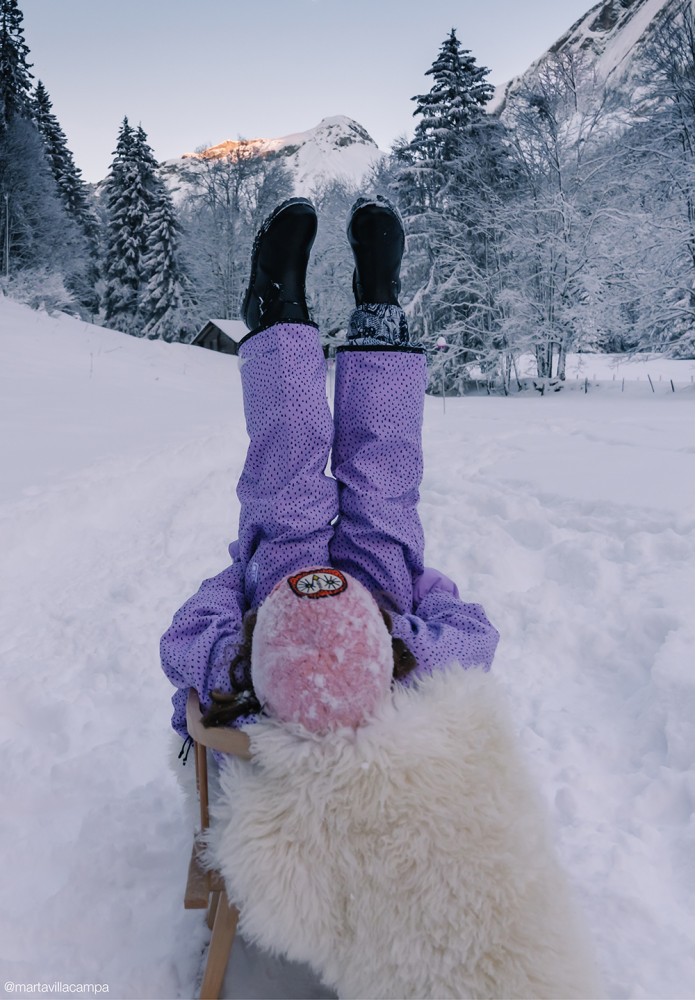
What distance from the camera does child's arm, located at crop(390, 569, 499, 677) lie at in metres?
1.22

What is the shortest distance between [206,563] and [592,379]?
13420mm

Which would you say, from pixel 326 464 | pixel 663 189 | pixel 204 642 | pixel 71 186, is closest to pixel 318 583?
pixel 204 642

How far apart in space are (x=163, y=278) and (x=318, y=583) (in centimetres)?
2316

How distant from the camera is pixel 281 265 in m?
1.91

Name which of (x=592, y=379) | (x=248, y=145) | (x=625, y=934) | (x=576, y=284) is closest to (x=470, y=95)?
(x=576, y=284)

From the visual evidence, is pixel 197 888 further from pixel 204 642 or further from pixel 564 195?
pixel 564 195

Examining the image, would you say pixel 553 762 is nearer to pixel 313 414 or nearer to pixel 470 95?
pixel 313 414

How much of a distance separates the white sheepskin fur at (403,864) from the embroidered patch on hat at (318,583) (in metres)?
0.21

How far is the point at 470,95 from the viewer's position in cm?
1466

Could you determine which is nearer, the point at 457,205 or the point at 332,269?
the point at 457,205

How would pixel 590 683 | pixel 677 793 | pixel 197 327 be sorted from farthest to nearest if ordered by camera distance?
1. pixel 197 327
2. pixel 590 683
3. pixel 677 793

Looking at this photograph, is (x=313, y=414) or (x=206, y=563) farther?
(x=206, y=563)

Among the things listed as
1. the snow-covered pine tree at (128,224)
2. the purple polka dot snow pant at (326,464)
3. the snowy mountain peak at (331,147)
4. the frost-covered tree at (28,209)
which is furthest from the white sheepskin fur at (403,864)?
the snowy mountain peak at (331,147)

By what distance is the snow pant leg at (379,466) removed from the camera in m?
1.70
